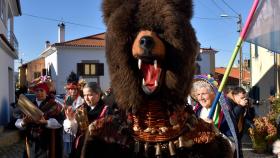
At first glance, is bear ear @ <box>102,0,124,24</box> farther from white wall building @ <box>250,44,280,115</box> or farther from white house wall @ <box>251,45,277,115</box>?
white house wall @ <box>251,45,277,115</box>

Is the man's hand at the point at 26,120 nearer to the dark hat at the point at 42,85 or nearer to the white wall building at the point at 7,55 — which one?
the dark hat at the point at 42,85

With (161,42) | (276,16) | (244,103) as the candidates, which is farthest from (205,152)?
(244,103)

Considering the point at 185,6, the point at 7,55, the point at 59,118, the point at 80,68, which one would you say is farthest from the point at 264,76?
the point at 80,68

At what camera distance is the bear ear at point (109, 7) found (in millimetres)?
2337

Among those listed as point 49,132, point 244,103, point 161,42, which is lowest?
point 49,132

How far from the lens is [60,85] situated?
32.8 metres

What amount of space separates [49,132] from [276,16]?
2.78 meters

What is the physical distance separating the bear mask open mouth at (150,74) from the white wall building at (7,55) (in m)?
10.9

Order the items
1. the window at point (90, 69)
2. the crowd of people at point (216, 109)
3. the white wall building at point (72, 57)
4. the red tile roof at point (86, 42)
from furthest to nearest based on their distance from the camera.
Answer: the red tile roof at point (86, 42) → the white wall building at point (72, 57) → the window at point (90, 69) → the crowd of people at point (216, 109)

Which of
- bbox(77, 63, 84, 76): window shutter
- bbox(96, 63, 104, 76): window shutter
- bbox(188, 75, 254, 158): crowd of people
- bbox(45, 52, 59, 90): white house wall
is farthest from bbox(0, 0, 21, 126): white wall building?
bbox(45, 52, 59, 90): white house wall

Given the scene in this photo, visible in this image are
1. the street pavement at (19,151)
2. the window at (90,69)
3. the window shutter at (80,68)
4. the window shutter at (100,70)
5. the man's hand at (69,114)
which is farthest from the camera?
the window shutter at (80,68)

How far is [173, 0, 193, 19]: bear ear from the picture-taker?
7.59ft

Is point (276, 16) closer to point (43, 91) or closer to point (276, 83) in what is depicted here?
point (43, 91)

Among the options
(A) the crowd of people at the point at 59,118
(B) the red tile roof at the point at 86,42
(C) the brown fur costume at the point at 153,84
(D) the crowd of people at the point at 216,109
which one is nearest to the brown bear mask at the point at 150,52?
(C) the brown fur costume at the point at 153,84
